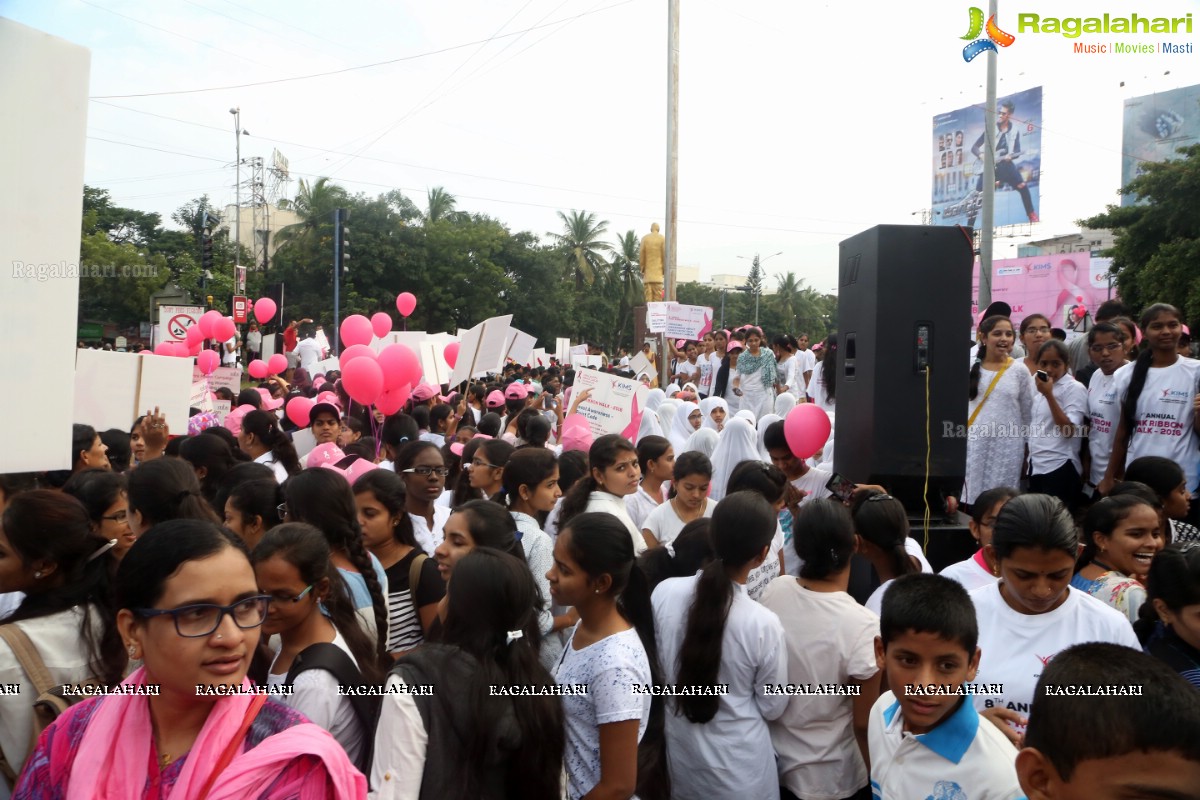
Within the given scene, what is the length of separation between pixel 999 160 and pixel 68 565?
41.3 m

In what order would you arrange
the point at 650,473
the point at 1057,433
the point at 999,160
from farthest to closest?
the point at 999,160 < the point at 1057,433 < the point at 650,473

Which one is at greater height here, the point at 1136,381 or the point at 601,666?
the point at 1136,381

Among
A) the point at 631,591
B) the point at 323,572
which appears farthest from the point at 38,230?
the point at 631,591

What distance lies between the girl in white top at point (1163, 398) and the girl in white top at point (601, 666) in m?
4.57

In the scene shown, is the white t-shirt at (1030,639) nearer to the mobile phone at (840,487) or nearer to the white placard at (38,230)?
the mobile phone at (840,487)

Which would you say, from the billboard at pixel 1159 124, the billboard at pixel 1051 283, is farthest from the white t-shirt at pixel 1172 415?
the billboard at pixel 1159 124

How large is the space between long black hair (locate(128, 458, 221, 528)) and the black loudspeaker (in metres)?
3.69

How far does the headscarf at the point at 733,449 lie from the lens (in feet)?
19.1

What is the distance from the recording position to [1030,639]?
2.70m

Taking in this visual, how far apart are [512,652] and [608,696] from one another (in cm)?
31

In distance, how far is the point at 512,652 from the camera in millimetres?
2322

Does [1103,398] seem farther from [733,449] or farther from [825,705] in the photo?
[825,705]

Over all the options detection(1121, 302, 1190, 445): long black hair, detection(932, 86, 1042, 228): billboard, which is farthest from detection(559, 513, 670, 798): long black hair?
detection(932, 86, 1042, 228): billboard

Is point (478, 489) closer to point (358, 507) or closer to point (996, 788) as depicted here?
point (358, 507)
